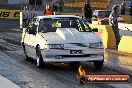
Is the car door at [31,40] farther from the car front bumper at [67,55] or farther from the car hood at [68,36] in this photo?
the car front bumper at [67,55]

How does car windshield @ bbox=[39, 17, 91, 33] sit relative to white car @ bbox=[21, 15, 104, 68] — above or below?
above

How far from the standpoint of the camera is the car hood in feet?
39.2

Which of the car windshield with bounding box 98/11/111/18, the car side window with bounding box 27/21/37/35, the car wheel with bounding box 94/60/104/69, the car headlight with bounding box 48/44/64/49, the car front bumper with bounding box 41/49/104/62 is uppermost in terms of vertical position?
the car side window with bounding box 27/21/37/35

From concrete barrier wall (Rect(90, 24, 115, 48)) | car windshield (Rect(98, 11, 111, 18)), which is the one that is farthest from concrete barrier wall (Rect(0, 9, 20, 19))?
concrete barrier wall (Rect(90, 24, 115, 48))

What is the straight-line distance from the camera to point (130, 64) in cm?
1357

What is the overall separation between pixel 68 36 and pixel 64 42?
30cm

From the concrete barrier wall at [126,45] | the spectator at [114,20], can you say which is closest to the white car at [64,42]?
the concrete barrier wall at [126,45]

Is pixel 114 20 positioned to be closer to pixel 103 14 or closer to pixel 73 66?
pixel 73 66

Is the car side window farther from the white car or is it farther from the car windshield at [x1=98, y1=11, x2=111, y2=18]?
the car windshield at [x1=98, y1=11, x2=111, y2=18]

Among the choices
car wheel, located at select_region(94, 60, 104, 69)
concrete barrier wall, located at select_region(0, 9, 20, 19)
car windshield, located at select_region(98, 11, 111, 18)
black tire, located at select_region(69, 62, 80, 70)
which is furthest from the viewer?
concrete barrier wall, located at select_region(0, 9, 20, 19)

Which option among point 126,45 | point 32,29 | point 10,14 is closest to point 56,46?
point 32,29

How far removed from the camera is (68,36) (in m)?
12.1

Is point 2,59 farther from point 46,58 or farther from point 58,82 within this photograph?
point 58,82

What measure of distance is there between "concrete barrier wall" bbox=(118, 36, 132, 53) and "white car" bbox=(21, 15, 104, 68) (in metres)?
4.81
